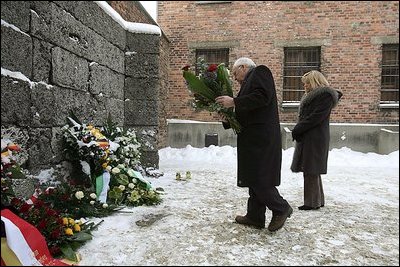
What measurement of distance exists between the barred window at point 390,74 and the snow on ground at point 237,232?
5665 millimetres

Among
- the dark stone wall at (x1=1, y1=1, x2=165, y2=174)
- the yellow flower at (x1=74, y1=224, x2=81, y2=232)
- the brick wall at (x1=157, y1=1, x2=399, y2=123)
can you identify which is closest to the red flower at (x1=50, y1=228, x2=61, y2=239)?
the yellow flower at (x1=74, y1=224, x2=81, y2=232)

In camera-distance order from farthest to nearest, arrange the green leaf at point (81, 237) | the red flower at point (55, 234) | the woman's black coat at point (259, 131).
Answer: the woman's black coat at point (259, 131), the green leaf at point (81, 237), the red flower at point (55, 234)

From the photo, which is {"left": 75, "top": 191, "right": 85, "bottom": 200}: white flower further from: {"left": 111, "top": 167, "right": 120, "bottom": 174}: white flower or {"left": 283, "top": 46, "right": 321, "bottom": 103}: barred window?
{"left": 283, "top": 46, "right": 321, "bottom": 103}: barred window

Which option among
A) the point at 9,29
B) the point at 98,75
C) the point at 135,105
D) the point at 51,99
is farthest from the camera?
the point at 135,105

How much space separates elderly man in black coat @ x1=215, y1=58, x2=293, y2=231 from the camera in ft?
10.3

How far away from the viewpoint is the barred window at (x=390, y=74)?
10.3m

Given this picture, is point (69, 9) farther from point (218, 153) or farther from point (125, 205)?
point (218, 153)

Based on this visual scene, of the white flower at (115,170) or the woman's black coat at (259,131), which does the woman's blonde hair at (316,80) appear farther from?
the white flower at (115,170)

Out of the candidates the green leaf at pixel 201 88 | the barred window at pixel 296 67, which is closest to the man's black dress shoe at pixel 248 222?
the green leaf at pixel 201 88

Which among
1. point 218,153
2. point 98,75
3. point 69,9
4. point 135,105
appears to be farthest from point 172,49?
point 69,9

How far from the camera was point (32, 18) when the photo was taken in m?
3.33

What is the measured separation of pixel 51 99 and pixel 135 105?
2.35 metres

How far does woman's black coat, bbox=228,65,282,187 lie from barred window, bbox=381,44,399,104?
8598 millimetres

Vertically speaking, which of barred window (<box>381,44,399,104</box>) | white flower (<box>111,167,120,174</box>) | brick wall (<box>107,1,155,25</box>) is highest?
brick wall (<box>107,1,155,25</box>)
